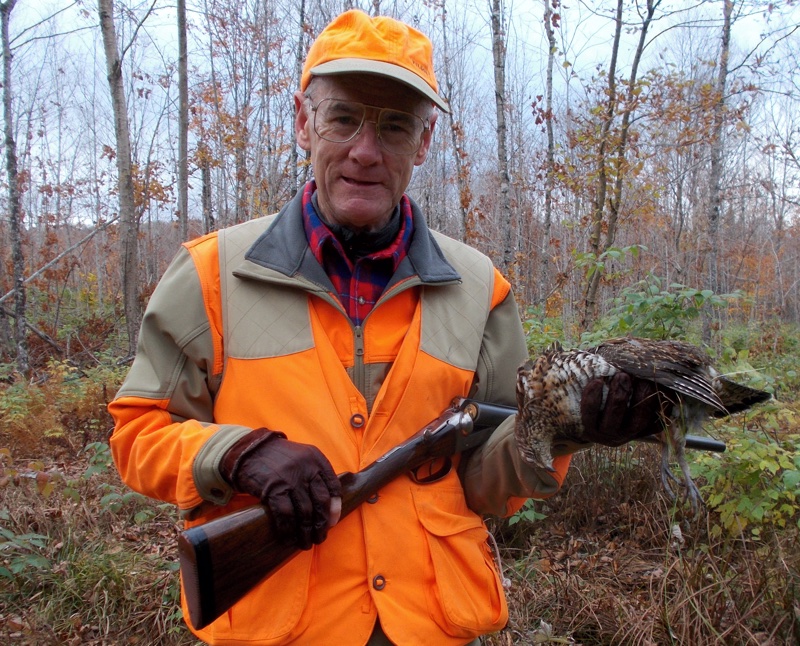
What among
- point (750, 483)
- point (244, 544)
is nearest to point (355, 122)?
point (244, 544)

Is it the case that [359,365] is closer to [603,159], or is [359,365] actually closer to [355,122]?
[355,122]

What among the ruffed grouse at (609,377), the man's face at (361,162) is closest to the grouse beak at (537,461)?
the ruffed grouse at (609,377)

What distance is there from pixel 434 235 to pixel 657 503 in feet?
11.3

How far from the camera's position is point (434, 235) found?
2324mm

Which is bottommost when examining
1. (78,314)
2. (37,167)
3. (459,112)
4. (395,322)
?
(78,314)

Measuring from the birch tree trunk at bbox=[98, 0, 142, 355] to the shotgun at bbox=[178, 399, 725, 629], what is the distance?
8912 mm

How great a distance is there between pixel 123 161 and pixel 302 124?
8.53 m

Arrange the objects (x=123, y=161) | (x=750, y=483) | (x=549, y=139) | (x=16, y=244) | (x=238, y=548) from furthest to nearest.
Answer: (x=549, y=139), (x=16, y=244), (x=123, y=161), (x=750, y=483), (x=238, y=548)

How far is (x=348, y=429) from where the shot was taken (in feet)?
6.12

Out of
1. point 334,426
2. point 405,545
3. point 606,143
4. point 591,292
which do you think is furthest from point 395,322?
point 606,143

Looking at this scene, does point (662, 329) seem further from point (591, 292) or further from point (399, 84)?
point (591, 292)

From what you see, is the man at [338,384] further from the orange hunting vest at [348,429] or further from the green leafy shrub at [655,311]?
the green leafy shrub at [655,311]

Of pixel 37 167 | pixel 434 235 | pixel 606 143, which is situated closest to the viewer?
pixel 434 235

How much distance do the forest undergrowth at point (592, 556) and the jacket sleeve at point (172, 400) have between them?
6.67ft
